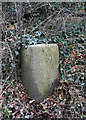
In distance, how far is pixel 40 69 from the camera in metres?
2.17

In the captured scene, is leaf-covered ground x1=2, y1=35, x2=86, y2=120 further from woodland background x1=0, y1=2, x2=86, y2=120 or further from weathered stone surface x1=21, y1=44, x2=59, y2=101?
weathered stone surface x1=21, y1=44, x2=59, y2=101

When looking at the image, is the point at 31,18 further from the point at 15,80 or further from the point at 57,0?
the point at 15,80

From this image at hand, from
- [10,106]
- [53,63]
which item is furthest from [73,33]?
[10,106]

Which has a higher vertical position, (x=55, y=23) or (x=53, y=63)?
(x=55, y=23)

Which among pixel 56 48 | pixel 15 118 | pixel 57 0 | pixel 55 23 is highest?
pixel 57 0

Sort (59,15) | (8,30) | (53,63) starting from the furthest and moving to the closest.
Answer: (59,15) → (8,30) → (53,63)

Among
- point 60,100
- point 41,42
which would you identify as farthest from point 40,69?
point 60,100

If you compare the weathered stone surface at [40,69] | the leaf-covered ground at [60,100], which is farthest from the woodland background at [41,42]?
the weathered stone surface at [40,69]

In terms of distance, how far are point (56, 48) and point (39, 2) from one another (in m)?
1.08

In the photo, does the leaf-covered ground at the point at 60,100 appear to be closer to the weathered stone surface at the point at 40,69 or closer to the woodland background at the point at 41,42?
A: the woodland background at the point at 41,42

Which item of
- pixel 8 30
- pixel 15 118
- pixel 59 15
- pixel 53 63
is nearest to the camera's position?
pixel 15 118

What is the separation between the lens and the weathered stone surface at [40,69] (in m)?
2.18

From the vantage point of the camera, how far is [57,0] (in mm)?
2799

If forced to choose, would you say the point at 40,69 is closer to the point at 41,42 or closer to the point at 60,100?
the point at 41,42
